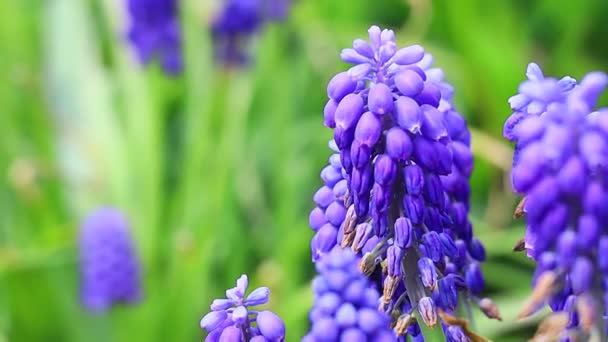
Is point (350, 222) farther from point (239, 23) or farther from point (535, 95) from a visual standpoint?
point (239, 23)

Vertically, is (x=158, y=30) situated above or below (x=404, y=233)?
above

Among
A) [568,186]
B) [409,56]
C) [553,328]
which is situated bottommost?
[553,328]

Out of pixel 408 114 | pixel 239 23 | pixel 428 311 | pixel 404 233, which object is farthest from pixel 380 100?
pixel 239 23

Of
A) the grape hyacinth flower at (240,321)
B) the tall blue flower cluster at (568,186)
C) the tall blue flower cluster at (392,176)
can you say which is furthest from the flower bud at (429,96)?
the grape hyacinth flower at (240,321)

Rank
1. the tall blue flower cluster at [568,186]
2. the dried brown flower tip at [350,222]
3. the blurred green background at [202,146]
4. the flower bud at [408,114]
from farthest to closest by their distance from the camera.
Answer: the blurred green background at [202,146], the dried brown flower tip at [350,222], the flower bud at [408,114], the tall blue flower cluster at [568,186]

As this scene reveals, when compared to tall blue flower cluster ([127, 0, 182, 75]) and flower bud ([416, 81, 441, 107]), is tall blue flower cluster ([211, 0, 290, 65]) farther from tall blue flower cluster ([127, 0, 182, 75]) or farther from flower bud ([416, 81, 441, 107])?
flower bud ([416, 81, 441, 107])

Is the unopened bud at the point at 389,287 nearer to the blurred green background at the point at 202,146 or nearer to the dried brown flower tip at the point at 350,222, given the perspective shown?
the dried brown flower tip at the point at 350,222

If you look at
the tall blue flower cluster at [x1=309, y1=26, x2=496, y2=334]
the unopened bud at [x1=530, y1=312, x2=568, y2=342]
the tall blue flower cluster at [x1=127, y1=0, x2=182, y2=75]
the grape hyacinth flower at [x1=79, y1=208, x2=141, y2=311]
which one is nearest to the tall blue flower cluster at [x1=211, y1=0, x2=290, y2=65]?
the tall blue flower cluster at [x1=127, y1=0, x2=182, y2=75]
